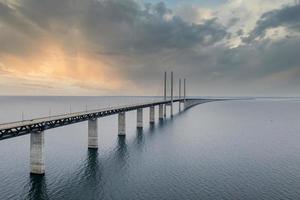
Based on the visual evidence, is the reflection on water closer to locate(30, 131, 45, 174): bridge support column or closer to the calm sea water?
the calm sea water

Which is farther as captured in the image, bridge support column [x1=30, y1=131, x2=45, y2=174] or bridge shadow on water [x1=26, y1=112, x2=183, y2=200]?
bridge support column [x1=30, y1=131, x2=45, y2=174]

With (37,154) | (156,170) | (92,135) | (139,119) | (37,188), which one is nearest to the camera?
(37,188)

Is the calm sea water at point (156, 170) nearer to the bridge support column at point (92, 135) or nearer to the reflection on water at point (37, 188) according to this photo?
the reflection on water at point (37, 188)

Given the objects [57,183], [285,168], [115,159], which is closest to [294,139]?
[285,168]

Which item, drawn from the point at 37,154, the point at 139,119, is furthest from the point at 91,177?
the point at 139,119

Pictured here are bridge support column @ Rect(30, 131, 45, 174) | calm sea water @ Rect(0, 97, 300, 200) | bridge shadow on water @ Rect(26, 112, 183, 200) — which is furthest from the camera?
bridge support column @ Rect(30, 131, 45, 174)

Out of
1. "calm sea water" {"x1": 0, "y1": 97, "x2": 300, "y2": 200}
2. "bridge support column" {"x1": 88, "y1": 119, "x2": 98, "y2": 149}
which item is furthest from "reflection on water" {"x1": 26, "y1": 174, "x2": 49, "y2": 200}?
"bridge support column" {"x1": 88, "y1": 119, "x2": 98, "y2": 149}

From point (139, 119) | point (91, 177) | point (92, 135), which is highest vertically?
point (139, 119)

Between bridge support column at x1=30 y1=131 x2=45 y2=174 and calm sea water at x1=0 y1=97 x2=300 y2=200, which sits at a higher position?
bridge support column at x1=30 y1=131 x2=45 y2=174

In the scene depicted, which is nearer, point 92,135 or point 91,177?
point 91,177

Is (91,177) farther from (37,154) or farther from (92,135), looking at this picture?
(92,135)

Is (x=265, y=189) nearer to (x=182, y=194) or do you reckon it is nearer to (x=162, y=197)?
(x=182, y=194)
